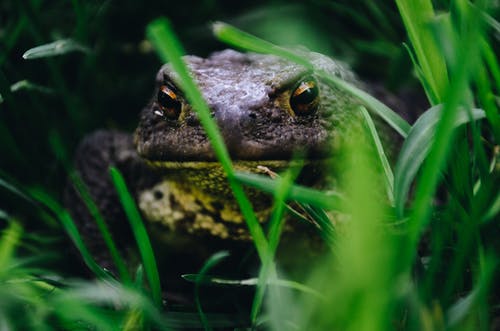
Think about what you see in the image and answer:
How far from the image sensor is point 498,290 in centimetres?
124

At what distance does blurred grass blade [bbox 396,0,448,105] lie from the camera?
1261mm

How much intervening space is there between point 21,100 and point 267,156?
1.05 m

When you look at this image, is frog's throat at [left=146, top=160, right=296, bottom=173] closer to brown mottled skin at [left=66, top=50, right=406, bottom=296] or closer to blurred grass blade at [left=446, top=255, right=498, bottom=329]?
brown mottled skin at [left=66, top=50, right=406, bottom=296]

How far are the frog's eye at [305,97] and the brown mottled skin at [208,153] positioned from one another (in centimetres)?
1

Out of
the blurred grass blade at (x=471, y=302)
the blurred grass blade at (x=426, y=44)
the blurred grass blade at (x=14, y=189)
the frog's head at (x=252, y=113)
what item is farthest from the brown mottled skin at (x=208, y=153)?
the blurred grass blade at (x=471, y=302)

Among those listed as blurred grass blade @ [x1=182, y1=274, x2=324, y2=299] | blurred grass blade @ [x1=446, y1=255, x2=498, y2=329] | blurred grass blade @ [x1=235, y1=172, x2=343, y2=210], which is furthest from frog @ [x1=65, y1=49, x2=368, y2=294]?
blurred grass blade @ [x1=446, y1=255, x2=498, y2=329]

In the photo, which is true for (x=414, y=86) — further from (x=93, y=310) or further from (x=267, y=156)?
(x=93, y=310)

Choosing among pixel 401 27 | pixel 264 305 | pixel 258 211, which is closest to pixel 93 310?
pixel 264 305

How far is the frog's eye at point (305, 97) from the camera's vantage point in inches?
64.1

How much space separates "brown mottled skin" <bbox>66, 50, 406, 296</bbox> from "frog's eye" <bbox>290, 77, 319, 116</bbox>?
13 mm

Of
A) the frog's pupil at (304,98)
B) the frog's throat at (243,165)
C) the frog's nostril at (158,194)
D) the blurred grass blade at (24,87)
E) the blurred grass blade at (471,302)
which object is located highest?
the blurred grass blade at (24,87)

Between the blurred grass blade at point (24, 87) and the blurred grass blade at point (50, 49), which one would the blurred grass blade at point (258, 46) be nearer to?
the blurred grass blade at point (50, 49)

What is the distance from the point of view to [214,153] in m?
1.54

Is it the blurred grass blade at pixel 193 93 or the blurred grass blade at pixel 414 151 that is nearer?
the blurred grass blade at pixel 193 93
